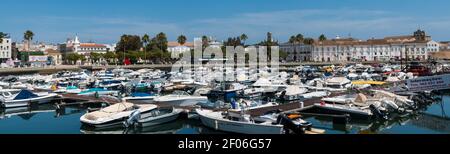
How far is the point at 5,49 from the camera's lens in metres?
119

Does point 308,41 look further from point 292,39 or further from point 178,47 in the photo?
point 178,47

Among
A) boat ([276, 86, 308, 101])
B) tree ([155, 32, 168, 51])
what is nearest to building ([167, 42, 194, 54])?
tree ([155, 32, 168, 51])

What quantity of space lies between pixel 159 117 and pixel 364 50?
369 ft

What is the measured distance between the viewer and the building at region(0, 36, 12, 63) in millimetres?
117562

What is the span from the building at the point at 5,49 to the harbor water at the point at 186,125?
101 m

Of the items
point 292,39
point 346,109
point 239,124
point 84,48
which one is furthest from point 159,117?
point 84,48

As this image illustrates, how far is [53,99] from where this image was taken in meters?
34.1

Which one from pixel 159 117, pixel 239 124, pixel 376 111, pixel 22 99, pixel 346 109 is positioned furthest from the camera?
pixel 22 99

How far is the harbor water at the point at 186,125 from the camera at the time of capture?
21828mm

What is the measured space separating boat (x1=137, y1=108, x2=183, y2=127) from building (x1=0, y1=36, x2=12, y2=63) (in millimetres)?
111405

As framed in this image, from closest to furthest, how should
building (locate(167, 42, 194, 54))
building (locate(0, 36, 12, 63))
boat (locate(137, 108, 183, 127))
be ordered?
boat (locate(137, 108, 183, 127)) < building (locate(0, 36, 12, 63)) < building (locate(167, 42, 194, 54))

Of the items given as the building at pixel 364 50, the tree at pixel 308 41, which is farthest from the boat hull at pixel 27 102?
the tree at pixel 308 41

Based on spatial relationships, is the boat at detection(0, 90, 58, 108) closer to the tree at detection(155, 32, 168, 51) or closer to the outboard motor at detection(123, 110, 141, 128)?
the outboard motor at detection(123, 110, 141, 128)
